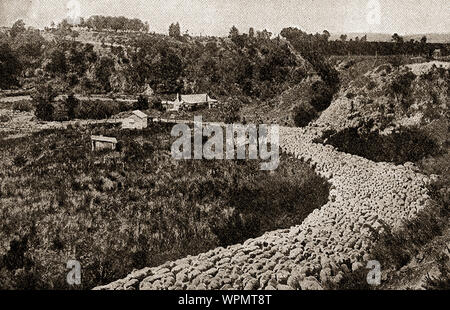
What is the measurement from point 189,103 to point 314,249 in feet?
164

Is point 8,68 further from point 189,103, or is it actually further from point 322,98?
point 322,98

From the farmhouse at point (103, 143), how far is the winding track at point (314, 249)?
16065 millimetres

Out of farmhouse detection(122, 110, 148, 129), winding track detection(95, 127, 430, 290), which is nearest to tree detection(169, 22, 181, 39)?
farmhouse detection(122, 110, 148, 129)

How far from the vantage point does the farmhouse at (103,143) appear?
→ 85.7 ft

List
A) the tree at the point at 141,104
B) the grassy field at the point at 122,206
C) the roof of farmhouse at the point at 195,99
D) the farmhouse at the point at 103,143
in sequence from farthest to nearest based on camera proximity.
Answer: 1. the roof of farmhouse at the point at 195,99
2. the tree at the point at 141,104
3. the farmhouse at the point at 103,143
4. the grassy field at the point at 122,206

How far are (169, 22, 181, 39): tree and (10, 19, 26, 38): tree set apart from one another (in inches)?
1501

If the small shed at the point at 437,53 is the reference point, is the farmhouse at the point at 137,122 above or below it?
below

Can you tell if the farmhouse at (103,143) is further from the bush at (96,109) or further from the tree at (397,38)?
the tree at (397,38)

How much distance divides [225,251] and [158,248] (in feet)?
9.79

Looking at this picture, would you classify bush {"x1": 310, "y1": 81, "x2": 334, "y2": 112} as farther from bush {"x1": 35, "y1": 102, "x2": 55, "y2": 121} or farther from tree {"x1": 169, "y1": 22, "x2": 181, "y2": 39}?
tree {"x1": 169, "y1": 22, "x2": 181, "y2": 39}

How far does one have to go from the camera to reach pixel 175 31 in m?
108

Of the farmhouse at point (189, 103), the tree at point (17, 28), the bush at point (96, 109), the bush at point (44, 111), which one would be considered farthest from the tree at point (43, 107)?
the tree at point (17, 28)
